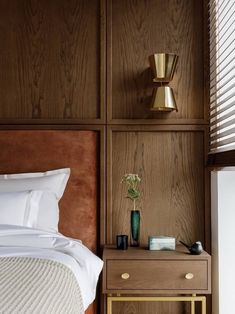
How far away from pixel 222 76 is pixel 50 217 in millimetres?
1342

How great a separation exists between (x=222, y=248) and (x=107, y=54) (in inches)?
57.0

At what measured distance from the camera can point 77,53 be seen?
10.00ft

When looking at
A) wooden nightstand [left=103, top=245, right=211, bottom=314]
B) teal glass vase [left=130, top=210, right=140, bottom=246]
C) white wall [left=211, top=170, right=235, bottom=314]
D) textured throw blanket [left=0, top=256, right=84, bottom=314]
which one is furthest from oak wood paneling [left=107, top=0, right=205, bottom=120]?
textured throw blanket [left=0, top=256, right=84, bottom=314]

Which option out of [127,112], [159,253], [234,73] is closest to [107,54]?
[127,112]

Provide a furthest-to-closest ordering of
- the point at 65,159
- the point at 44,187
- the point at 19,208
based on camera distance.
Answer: the point at 65,159 → the point at 44,187 → the point at 19,208

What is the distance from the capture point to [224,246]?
2783 millimetres

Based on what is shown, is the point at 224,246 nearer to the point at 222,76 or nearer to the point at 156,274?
the point at 156,274

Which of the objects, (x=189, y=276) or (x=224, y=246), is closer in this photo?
(x=189, y=276)

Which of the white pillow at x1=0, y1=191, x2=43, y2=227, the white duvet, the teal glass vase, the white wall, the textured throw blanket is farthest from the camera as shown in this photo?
the teal glass vase

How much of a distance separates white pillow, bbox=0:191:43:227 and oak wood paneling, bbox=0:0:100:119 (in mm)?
624

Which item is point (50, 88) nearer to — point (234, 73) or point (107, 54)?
point (107, 54)

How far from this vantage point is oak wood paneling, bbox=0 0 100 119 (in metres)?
3.04

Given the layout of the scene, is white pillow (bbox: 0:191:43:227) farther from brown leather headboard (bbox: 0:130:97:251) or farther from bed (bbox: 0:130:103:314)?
brown leather headboard (bbox: 0:130:97:251)

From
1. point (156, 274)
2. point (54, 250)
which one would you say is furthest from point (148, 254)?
point (54, 250)
